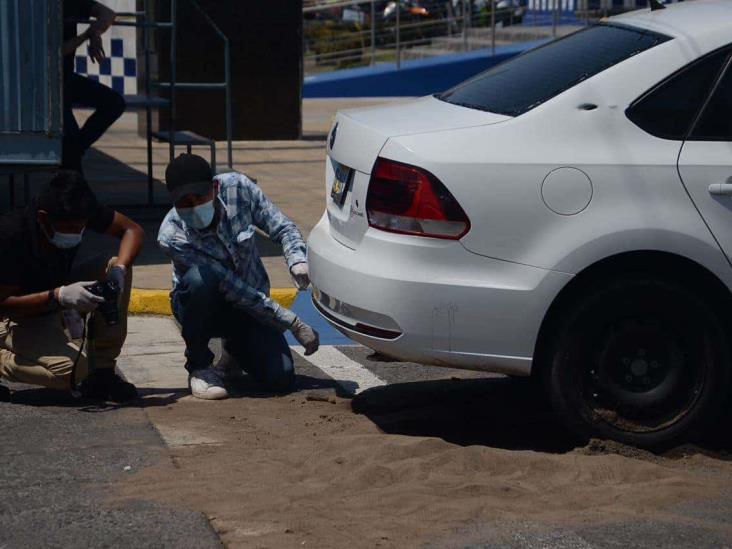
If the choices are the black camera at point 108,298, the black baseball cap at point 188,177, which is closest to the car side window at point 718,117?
the black baseball cap at point 188,177

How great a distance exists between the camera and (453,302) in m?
5.04

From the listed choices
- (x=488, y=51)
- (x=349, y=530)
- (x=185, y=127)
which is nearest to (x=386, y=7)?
(x=488, y=51)

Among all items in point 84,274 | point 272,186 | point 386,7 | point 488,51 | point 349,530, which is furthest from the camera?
point 386,7

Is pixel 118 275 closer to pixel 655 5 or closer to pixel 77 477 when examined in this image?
pixel 77 477

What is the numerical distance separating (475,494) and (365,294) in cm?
92

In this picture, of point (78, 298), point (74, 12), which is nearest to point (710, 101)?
point (78, 298)

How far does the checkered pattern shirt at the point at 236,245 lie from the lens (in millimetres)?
6195

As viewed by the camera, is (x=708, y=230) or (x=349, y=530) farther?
(x=708, y=230)

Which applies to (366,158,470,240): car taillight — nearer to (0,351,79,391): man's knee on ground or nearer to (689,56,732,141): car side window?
(689,56,732,141): car side window

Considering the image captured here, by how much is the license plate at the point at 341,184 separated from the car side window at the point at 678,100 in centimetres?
116

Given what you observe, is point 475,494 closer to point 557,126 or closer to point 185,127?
point 557,126

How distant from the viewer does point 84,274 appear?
618cm

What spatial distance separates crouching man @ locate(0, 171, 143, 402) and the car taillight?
4.64ft

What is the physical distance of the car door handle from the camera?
5094 millimetres
